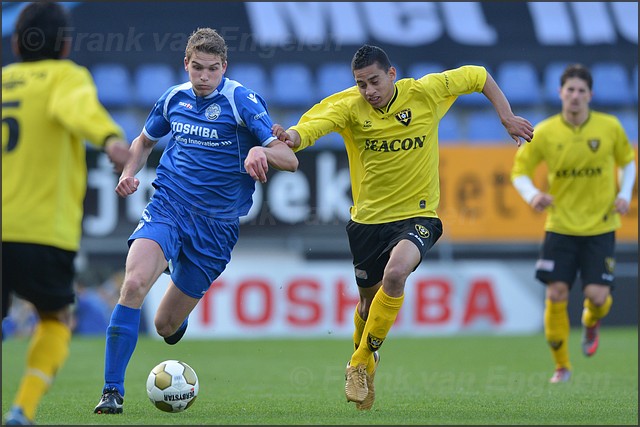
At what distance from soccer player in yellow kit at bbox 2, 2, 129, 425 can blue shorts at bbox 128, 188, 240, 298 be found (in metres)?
1.62

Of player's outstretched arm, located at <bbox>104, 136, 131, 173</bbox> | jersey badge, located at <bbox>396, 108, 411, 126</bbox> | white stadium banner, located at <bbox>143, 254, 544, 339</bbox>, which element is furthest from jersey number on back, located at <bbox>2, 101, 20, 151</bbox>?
white stadium banner, located at <bbox>143, 254, 544, 339</bbox>

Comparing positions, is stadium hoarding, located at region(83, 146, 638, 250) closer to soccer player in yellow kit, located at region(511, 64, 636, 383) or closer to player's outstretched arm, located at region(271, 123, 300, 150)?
soccer player in yellow kit, located at region(511, 64, 636, 383)

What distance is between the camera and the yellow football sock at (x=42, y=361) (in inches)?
204

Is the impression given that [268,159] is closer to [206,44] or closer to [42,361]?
[206,44]

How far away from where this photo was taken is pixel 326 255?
18.3 metres

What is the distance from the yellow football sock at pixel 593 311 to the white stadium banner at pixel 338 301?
23.6 ft

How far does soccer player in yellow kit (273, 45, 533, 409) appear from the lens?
7.14 meters

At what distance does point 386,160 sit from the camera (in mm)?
7496

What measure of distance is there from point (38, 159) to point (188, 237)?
2093 mm

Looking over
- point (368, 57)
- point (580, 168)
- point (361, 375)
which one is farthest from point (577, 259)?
point (368, 57)

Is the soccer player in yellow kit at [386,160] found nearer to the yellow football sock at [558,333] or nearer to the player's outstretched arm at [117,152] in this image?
the player's outstretched arm at [117,152]

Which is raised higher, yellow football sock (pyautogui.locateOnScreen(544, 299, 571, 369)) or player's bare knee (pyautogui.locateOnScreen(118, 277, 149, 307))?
player's bare knee (pyautogui.locateOnScreen(118, 277, 149, 307))

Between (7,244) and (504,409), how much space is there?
341 centimetres

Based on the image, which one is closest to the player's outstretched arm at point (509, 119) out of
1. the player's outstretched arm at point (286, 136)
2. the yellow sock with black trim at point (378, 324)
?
the yellow sock with black trim at point (378, 324)
